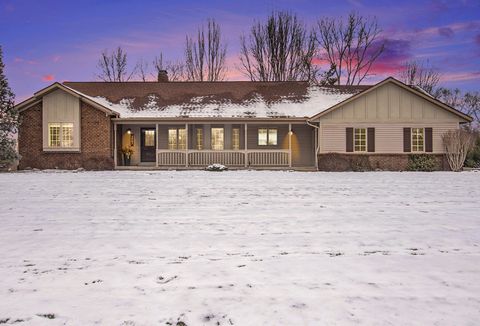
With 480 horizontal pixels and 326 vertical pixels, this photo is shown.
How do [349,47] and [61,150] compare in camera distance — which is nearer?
[61,150]

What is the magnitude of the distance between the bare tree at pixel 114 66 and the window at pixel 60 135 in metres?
21.5

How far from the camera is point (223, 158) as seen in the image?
21.7 meters

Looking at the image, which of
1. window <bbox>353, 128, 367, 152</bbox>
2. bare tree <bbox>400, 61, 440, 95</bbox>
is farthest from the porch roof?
bare tree <bbox>400, 61, 440, 95</bbox>

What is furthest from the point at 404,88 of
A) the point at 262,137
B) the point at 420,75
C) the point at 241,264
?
the point at 420,75

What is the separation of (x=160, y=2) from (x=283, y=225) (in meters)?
29.2

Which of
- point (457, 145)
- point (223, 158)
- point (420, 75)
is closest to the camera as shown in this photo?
point (457, 145)

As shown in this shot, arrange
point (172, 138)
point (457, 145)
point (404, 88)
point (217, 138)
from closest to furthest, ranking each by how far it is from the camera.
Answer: point (457, 145) < point (404, 88) < point (217, 138) < point (172, 138)

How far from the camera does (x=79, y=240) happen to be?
4.98 meters

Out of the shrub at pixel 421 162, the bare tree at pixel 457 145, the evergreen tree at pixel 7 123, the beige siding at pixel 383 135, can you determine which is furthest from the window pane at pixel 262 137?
the evergreen tree at pixel 7 123

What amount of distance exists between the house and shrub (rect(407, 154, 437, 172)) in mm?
313

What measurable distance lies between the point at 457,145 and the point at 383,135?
3.89 m

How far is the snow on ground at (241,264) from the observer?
2.74m

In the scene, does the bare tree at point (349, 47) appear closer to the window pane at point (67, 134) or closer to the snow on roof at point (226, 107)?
the snow on roof at point (226, 107)

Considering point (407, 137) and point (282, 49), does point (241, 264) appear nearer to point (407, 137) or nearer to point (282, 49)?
point (407, 137)
